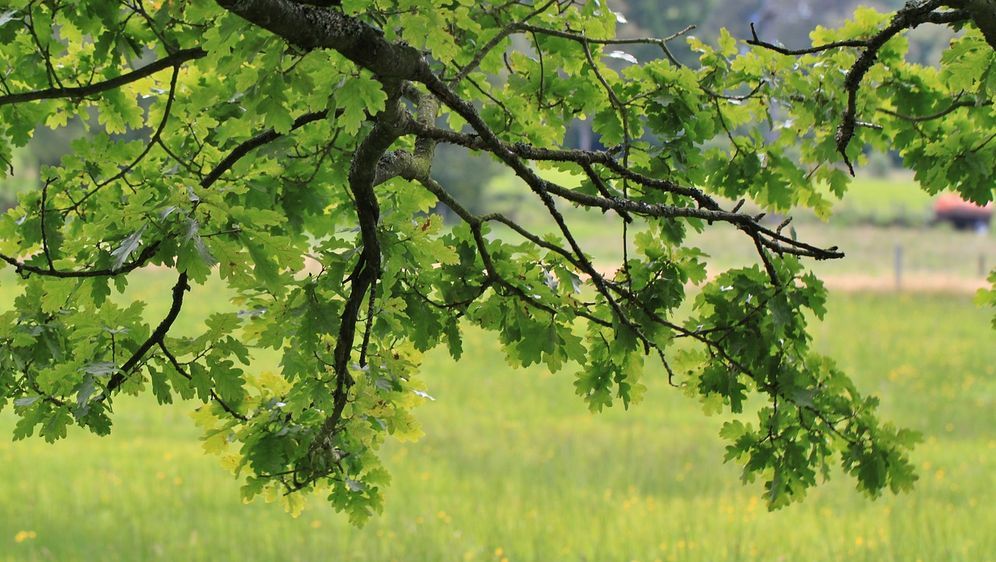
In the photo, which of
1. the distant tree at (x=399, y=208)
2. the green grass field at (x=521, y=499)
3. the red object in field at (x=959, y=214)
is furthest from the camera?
the red object in field at (x=959, y=214)

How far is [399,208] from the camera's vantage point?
11.8ft

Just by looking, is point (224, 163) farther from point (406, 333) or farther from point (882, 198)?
point (882, 198)

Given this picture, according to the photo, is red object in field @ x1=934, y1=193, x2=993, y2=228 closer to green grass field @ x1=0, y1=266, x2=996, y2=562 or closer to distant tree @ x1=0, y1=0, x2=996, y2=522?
green grass field @ x1=0, y1=266, x2=996, y2=562

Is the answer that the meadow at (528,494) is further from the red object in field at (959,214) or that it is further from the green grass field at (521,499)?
the red object in field at (959,214)

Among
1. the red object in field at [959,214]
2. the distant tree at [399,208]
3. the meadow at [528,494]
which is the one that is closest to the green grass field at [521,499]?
the meadow at [528,494]

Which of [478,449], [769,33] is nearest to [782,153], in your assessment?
[478,449]

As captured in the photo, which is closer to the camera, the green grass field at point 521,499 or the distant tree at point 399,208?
the distant tree at point 399,208

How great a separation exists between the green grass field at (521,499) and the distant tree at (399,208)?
14.4ft

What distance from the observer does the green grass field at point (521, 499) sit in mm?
8633

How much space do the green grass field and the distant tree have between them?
4.39 meters

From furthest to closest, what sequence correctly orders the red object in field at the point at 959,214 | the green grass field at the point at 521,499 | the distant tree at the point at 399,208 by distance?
the red object in field at the point at 959,214 < the green grass field at the point at 521,499 < the distant tree at the point at 399,208

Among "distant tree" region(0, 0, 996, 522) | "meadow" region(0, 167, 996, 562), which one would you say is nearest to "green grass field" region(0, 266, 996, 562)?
"meadow" region(0, 167, 996, 562)

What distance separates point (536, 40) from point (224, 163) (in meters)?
1.40

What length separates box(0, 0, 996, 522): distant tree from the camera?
294 cm
